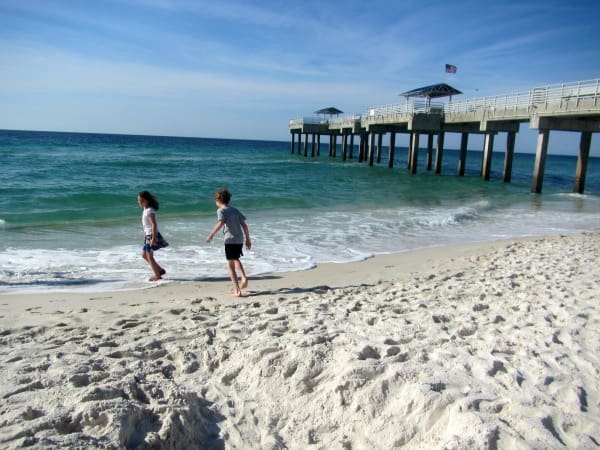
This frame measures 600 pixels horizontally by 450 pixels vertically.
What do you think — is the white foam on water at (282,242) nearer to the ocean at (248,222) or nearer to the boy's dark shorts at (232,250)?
the ocean at (248,222)

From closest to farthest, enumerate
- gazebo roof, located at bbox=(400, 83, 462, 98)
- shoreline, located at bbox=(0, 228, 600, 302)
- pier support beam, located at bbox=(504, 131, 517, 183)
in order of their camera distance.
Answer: shoreline, located at bbox=(0, 228, 600, 302), pier support beam, located at bbox=(504, 131, 517, 183), gazebo roof, located at bbox=(400, 83, 462, 98)

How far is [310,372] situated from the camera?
3.15 m

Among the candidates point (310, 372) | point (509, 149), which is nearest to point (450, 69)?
point (509, 149)

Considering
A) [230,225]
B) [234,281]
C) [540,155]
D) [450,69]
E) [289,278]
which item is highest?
[450,69]

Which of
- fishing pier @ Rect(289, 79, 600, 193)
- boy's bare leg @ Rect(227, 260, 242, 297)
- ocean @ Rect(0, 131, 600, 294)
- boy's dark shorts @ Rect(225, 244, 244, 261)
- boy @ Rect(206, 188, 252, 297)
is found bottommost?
ocean @ Rect(0, 131, 600, 294)

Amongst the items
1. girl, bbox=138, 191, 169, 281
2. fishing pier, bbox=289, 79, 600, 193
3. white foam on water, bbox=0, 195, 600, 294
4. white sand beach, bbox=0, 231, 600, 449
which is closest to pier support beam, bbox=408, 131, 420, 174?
fishing pier, bbox=289, 79, 600, 193

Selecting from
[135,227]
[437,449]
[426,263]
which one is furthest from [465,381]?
[135,227]

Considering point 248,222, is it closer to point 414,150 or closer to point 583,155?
point 583,155

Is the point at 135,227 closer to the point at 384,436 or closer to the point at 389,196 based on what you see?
the point at 384,436

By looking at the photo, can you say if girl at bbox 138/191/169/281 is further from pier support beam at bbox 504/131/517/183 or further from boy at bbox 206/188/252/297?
pier support beam at bbox 504/131/517/183

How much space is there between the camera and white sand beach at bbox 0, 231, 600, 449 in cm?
252

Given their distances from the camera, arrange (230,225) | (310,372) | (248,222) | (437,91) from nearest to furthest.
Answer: (310,372) < (230,225) < (248,222) < (437,91)

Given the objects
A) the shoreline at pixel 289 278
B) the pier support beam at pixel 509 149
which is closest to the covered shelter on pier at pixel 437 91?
the pier support beam at pixel 509 149

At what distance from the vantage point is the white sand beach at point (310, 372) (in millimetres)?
2523
